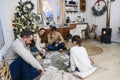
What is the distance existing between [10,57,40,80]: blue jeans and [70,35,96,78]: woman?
83cm

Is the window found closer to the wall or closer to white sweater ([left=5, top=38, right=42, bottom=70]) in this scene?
the wall

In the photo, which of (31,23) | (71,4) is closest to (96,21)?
(71,4)

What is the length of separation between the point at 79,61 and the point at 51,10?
3869mm

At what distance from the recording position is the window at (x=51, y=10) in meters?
5.96

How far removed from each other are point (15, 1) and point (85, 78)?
3140 millimetres

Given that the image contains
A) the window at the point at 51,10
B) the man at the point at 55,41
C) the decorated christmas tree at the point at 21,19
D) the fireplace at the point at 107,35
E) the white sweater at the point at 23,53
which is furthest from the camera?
the window at the point at 51,10

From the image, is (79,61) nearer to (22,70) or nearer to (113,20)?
(22,70)

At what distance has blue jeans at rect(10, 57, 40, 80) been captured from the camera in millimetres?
2303

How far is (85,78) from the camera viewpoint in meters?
2.78

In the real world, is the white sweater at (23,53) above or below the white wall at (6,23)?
below

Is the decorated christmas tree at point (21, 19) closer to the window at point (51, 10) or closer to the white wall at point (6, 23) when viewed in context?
the white wall at point (6, 23)

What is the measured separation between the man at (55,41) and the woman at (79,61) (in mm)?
1668

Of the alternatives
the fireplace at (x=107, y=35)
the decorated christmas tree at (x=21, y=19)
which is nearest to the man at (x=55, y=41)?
the decorated christmas tree at (x=21, y=19)

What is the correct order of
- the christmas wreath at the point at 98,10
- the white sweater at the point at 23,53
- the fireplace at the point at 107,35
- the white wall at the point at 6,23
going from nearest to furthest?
the white sweater at the point at 23,53, the white wall at the point at 6,23, the fireplace at the point at 107,35, the christmas wreath at the point at 98,10
